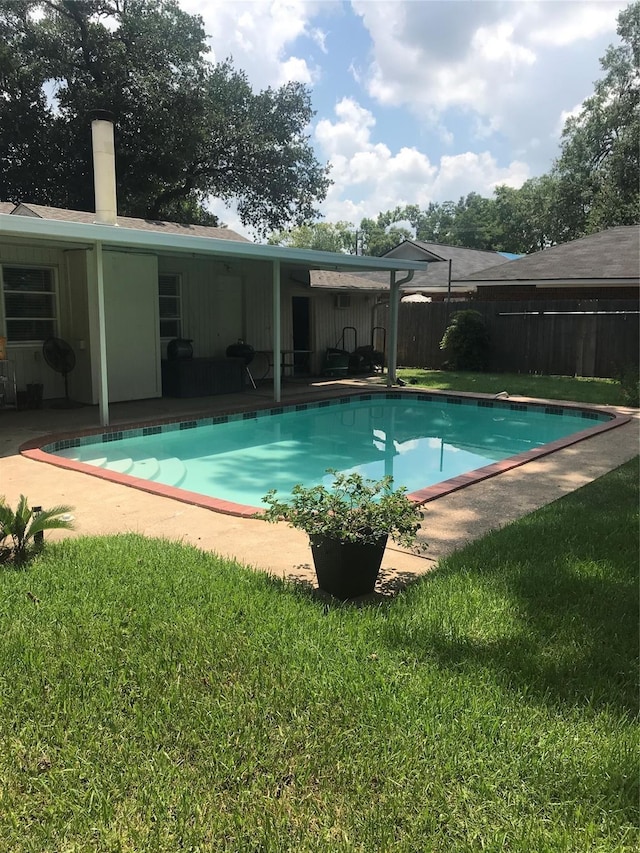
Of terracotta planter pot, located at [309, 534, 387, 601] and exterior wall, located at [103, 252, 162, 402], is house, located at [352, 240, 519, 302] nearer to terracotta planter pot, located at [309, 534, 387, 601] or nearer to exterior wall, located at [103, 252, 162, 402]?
exterior wall, located at [103, 252, 162, 402]

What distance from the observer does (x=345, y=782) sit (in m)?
2.12

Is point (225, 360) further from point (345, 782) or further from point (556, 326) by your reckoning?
point (345, 782)

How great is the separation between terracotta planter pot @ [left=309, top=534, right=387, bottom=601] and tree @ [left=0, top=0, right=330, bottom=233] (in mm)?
19902

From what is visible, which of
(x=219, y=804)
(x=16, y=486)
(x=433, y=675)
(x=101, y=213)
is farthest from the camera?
(x=101, y=213)

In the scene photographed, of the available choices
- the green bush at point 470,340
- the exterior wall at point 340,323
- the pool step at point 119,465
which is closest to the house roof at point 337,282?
the exterior wall at point 340,323

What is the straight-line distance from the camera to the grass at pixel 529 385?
11961 mm

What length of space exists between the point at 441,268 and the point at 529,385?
12.7m

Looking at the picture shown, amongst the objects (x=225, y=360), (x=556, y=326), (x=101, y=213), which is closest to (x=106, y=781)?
(x=101, y=213)

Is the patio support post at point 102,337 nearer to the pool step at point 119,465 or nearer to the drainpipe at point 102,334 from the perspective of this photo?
the drainpipe at point 102,334

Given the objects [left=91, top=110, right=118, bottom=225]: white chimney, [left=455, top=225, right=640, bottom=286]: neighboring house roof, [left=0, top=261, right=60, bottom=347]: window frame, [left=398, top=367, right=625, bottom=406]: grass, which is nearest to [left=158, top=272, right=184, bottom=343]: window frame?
[left=0, top=261, right=60, bottom=347]: window frame

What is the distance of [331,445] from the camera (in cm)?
969

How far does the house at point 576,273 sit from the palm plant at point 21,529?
15886 mm

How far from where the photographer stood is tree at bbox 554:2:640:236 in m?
29.1

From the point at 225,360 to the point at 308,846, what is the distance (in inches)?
435
